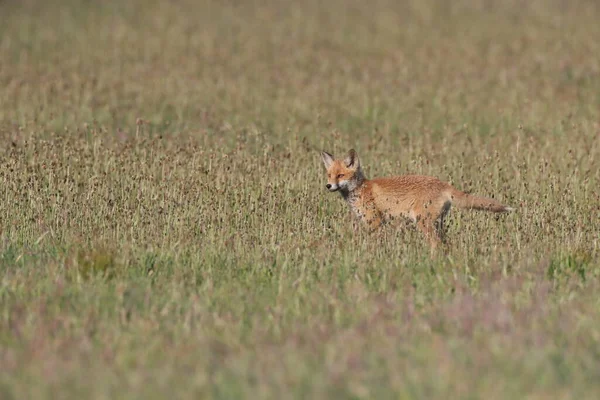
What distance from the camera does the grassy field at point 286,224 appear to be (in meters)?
5.57

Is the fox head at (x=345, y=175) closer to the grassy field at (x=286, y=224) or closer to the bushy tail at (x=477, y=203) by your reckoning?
the grassy field at (x=286, y=224)

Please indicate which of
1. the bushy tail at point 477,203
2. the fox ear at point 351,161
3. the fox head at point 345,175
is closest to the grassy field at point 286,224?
the bushy tail at point 477,203

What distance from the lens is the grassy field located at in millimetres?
5574

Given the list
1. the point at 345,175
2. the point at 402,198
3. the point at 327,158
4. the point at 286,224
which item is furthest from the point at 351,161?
the point at 286,224

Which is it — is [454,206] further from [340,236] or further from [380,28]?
[380,28]

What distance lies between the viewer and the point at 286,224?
10.1 metres

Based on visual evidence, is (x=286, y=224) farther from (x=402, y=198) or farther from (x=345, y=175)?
(x=345, y=175)

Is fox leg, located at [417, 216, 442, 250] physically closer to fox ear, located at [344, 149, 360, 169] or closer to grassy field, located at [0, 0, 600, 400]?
grassy field, located at [0, 0, 600, 400]

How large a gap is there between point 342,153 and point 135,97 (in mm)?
5591

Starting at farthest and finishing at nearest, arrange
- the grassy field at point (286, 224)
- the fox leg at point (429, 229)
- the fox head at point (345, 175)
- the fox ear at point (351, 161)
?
the fox ear at point (351, 161) < the fox head at point (345, 175) < the fox leg at point (429, 229) < the grassy field at point (286, 224)

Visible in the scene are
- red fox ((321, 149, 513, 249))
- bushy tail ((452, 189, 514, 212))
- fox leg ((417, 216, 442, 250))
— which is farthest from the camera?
red fox ((321, 149, 513, 249))

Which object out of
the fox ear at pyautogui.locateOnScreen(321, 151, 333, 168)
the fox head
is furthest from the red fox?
the fox ear at pyautogui.locateOnScreen(321, 151, 333, 168)

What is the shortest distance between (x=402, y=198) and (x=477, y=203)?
88 cm

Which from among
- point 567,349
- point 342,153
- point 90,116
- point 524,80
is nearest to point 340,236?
point 567,349
